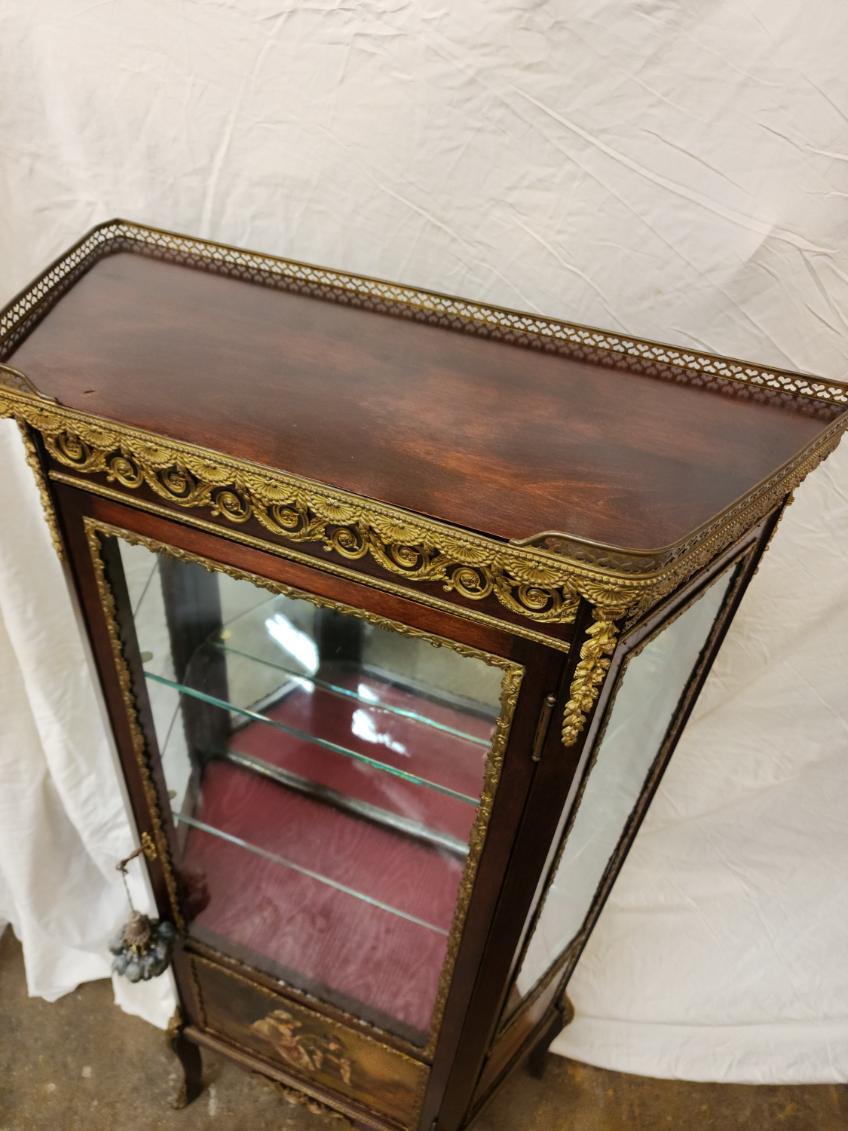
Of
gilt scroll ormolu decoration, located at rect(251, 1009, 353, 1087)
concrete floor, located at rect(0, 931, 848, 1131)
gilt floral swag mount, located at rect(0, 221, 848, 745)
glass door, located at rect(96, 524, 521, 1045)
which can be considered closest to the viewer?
gilt floral swag mount, located at rect(0, 221, 848, 745)

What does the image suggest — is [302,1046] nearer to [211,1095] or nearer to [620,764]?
[211,1095]

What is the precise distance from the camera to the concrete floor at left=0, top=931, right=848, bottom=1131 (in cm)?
128

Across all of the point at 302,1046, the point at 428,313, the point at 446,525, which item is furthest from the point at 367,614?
the point at 302,1046

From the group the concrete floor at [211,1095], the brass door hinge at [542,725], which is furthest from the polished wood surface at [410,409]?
the concrete floor at [211,1095]

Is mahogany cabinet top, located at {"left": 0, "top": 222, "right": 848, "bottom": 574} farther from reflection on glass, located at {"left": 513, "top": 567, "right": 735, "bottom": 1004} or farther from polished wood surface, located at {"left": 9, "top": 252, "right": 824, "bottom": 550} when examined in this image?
reflection on glass, located at {"left": 513, "top": 567, "right": 735, "bottom": 1004}

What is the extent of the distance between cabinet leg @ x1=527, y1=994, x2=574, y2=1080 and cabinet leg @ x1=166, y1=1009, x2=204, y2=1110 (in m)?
0.54

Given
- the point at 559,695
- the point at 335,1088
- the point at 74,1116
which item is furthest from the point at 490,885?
the point at 74,1116

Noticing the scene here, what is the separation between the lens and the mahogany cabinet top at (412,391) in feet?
1.76

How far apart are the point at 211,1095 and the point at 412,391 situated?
1.26 metres

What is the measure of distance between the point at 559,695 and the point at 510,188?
50 centimetres

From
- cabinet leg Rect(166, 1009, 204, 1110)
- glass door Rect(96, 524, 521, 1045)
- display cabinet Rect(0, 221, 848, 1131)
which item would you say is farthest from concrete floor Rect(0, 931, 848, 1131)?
glass door Rect(96, 524, 521, 1045)

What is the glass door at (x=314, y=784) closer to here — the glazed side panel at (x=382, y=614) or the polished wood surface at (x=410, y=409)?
the glazed side panel at (x=382, y=614)

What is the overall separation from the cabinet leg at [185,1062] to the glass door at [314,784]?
0.80 ft

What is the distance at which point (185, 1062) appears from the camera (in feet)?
3.97
